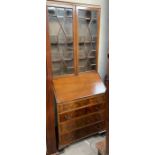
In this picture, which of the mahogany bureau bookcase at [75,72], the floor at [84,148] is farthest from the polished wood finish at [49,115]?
the floor at [84,148]

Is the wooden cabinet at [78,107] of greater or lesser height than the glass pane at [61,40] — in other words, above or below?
below

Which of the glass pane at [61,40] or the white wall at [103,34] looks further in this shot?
the white wall at [103,34]

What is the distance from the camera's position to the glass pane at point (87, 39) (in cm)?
233

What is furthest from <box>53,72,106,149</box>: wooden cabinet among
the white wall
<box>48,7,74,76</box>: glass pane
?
the white wall

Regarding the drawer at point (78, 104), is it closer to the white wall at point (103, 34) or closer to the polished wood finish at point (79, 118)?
the polished wood finish at point (79, 118)

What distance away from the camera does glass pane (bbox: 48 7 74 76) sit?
207cm

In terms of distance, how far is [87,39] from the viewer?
2.42 metres

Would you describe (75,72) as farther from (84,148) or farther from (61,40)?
(84,148)

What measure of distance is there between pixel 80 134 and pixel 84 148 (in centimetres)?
18

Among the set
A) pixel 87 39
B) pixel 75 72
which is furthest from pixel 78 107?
pixel 87 39

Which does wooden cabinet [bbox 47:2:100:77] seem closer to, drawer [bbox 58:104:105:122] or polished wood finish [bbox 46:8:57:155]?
polished wood finish [bbox 46:8:57:155]
